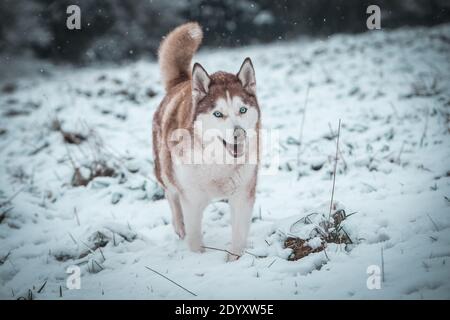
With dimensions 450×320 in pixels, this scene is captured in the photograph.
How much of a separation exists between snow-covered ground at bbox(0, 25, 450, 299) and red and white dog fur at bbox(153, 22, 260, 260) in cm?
31

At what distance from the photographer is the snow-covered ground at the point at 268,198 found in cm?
223

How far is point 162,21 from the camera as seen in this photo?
16.2 meters

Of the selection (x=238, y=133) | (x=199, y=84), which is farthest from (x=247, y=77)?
(x=238, y=133)

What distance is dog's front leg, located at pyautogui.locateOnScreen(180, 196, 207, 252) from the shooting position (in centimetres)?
273

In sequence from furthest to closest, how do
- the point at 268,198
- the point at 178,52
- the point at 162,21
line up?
the point at 162,21
the point at 268,198
the point at 178,52

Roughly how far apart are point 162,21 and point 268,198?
1461 cm

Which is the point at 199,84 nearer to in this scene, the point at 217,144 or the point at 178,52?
the point at 217,144

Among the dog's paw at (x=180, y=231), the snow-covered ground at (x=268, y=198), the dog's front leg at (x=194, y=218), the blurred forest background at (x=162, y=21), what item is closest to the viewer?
the snow-covered ground at (x=268, y=198)

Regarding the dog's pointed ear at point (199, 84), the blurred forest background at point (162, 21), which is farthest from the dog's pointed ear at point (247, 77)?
the blurred forest background at point (162, 21)

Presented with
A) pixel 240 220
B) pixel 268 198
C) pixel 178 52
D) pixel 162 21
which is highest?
pixel 162 21

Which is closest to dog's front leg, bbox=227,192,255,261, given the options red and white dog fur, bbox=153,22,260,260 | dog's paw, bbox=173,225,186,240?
red and white dog fur, bbox=153,22,260,260

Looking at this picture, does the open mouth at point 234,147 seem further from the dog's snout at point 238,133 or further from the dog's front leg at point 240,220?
the dog's front leg at point 240,220

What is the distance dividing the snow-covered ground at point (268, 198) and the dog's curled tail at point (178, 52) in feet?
4.41

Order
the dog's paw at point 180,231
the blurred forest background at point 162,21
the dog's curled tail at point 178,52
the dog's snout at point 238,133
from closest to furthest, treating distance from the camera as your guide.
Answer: the dog's snout at point 238,133 < the dog's paw at point 180,231 < the dog's curled tail at point 178,52 < the blurred forest background at point 162,21
